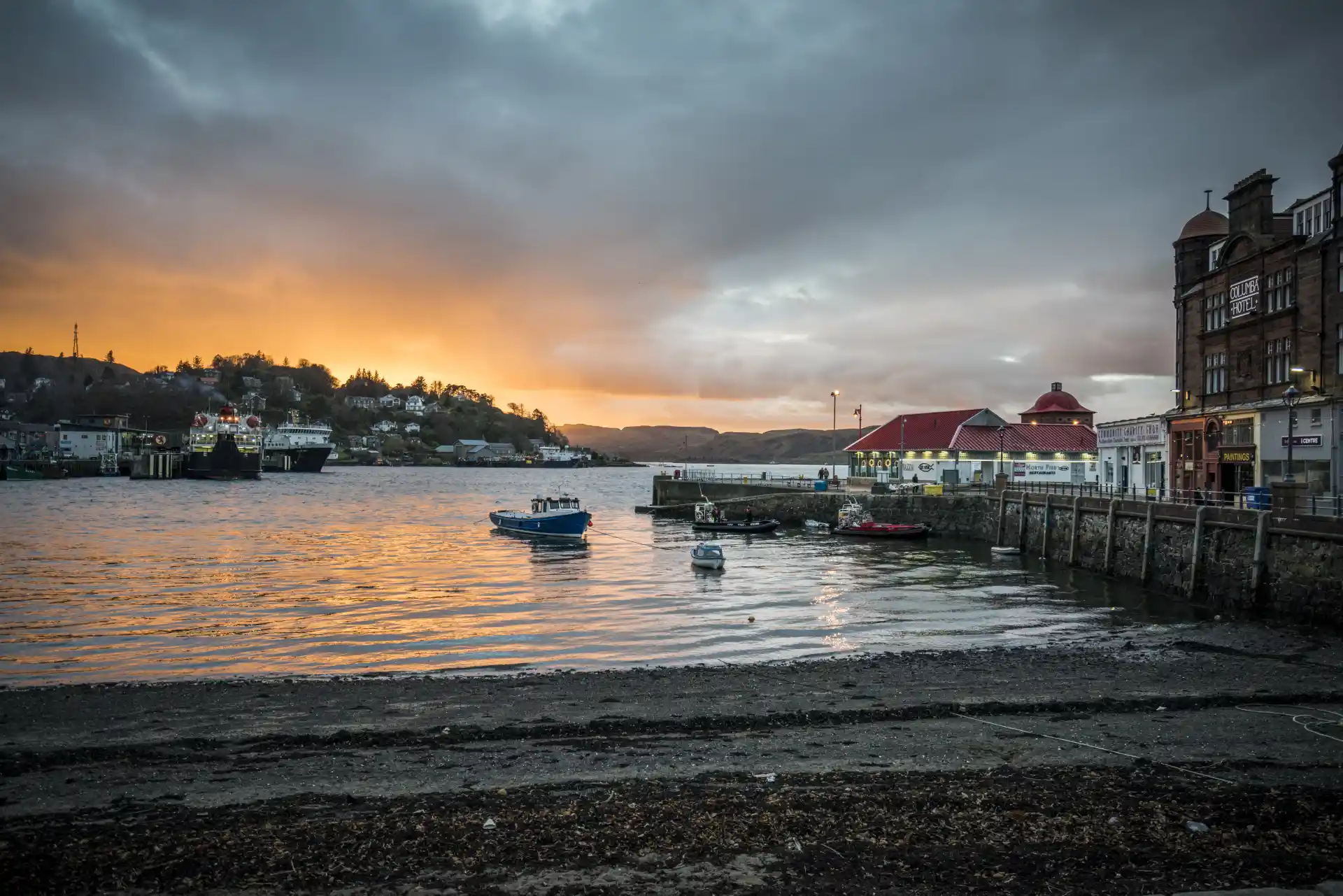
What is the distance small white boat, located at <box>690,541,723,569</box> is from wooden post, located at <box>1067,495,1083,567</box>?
18.5 m

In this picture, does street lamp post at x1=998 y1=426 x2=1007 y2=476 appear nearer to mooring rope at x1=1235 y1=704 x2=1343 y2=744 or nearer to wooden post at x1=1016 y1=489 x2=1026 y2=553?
wooden post at x1=1016 y1=489 x2=1026 y2=553

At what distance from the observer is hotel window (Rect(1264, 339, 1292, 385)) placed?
37.3 m

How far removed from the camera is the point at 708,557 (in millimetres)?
43656

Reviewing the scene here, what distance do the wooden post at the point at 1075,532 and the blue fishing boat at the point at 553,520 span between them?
3044 cm

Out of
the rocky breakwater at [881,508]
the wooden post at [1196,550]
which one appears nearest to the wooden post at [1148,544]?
the wooden post at [1196,550]

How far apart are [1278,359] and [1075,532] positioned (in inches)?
479

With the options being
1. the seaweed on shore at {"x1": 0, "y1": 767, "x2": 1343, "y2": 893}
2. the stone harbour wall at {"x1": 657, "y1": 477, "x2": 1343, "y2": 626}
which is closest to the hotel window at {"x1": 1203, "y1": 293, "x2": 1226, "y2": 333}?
the stone harbour wall at {"x1": 657, "y1": 477, "x2": 1343, "y2": 626}

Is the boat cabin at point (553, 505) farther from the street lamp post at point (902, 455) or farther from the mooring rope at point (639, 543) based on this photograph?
the street lamp post at point (902, 455)

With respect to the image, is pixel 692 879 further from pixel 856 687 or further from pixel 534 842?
pixel 856 687

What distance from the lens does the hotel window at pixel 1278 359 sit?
3728cm

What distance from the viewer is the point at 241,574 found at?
40750 millimetres

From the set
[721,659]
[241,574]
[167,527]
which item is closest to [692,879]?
[721,659]

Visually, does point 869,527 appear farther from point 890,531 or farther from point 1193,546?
point 1193,546

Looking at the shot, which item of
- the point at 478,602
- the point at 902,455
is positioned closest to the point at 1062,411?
the point at 902,455
